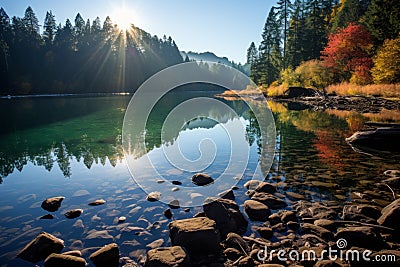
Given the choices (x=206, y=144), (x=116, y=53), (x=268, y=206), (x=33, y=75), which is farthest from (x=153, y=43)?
(x=268, y=206)

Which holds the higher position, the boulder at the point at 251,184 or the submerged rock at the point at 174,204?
the boulder at the point at 251,184

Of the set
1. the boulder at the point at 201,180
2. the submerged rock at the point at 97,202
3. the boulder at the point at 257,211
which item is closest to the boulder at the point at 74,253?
the submerged rock at the point at 97,202

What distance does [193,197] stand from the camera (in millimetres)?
7633

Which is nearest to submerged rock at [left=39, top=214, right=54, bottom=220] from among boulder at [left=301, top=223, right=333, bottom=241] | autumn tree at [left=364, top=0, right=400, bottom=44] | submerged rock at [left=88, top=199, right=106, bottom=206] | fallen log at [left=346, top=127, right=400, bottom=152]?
submerged rock at [left=88, top=199, right=106, bottom=206]

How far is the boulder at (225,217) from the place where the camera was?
19.0ft

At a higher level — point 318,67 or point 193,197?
point 318,67

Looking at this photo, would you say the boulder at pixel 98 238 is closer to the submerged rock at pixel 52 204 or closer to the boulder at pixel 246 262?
the submerged rock at pixel 52 204

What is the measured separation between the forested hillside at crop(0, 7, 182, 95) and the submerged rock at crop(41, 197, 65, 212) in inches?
3414

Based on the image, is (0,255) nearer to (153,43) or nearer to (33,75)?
(33,75)

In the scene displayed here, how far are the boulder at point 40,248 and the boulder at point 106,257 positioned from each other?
87 centimetres

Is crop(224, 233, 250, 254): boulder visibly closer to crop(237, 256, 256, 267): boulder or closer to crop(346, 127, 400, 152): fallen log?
crop(237, 256, 256, 267): boulder

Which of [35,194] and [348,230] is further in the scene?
[35,194]

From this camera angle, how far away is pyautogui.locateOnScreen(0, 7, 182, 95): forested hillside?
8294cm

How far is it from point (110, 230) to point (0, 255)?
2116 millimetres
